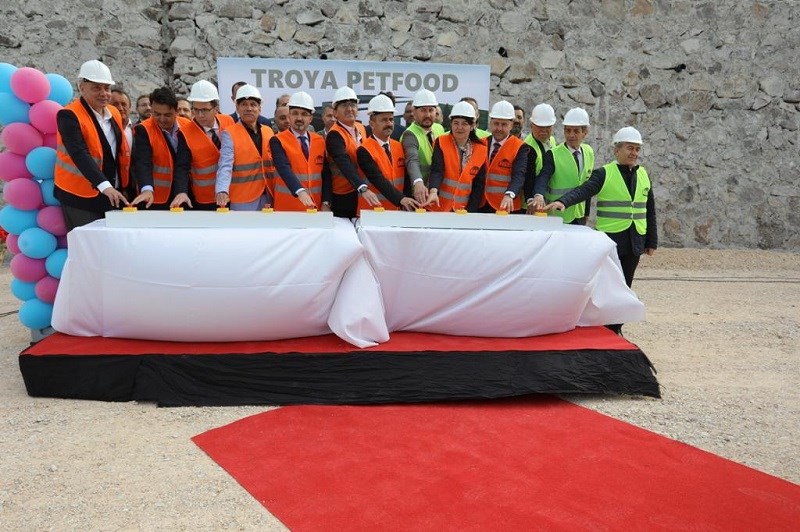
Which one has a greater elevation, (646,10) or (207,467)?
(646,10)

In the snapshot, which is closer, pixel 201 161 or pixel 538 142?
pixel 201 161

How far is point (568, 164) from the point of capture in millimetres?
4758

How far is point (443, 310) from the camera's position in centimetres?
375

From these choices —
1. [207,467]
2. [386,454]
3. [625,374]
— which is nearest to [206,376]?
[207,467]

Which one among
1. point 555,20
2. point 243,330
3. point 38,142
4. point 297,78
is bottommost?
point 243,330

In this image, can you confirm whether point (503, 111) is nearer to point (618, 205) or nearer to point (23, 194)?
point (618, 205)

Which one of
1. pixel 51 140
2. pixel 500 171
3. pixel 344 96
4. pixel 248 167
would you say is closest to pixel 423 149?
pixel 500 171

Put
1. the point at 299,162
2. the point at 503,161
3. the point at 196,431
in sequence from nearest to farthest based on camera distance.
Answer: the point at 196,431, the point at 299,162, the point at 503,161

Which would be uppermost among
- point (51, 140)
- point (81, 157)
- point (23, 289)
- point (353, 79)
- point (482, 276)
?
point (353, 79)

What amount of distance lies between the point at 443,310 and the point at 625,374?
3.48 ft

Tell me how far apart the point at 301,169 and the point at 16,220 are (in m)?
1.81

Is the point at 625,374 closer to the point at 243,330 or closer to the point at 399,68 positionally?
the point at 243,330

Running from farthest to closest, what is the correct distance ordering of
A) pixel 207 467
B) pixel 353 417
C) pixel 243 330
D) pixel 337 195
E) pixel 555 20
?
pixel 555 20 → pixel 337 195 → pixel 243 330 → pixel 353 417 → pixel 207 467

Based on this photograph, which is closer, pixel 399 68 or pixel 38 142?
pixel 38 142
